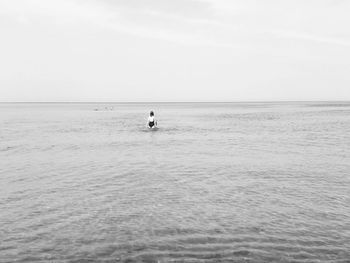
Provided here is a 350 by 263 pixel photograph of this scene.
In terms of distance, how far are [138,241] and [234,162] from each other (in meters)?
16.6

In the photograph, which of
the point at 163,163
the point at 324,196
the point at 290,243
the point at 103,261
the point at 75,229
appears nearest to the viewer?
the point at 103,261

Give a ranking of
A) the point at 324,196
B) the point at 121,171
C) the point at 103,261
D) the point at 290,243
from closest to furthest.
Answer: the point at 103,261
the point at 290,243
the point at 324,196
the point at 121,171

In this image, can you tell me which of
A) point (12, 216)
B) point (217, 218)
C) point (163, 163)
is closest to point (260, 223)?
point (217, 218)

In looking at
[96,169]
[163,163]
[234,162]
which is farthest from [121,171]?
[234,162]

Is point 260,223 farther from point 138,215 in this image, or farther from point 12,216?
point 12,216

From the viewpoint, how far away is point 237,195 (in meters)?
18.2

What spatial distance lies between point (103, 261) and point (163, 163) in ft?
56.1

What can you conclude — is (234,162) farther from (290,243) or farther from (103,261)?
(103,261)

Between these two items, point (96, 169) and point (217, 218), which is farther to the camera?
point (96, 169)

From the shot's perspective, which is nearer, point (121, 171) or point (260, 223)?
point (260, 223)

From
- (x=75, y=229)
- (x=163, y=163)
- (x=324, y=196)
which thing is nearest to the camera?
(x=75, y=229)

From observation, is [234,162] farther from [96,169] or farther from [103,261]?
[103,261]

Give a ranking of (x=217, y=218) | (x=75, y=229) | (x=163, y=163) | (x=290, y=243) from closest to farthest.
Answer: (x=290, y=243) < (x=75, y=229) < (x=217, y=218) < (x=163, y=163)

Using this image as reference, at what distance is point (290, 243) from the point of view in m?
12.1
